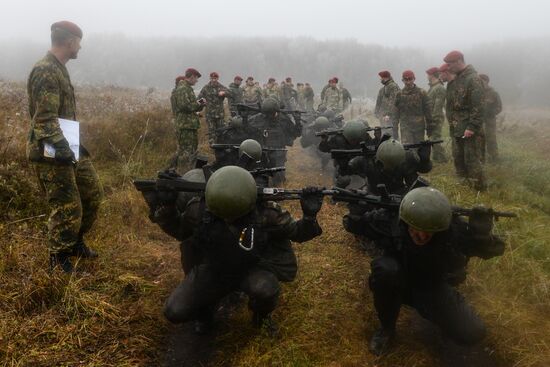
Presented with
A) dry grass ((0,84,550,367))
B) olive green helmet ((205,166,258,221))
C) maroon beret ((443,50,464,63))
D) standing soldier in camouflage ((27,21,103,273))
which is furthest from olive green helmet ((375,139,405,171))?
standing soldier in camouflage ((27,21,103,273))

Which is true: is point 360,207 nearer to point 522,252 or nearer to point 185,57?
point 522,252

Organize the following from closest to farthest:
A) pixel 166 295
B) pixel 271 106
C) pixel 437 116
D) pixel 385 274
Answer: pixel 385 274, pixel 166 295, pixel 271 106, pixel 437 116

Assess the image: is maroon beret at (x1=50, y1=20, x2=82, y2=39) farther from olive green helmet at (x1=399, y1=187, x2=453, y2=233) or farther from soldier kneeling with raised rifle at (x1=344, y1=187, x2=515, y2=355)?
olive green helmet at (x1=399, y1=187, x2=453, y2=233)

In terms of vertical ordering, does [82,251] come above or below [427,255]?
below

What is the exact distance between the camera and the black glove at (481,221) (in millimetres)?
2727

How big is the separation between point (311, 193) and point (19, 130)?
508cm

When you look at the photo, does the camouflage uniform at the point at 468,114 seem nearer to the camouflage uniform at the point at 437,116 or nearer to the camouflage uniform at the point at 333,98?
the camouflage uniform at the point at 437,116

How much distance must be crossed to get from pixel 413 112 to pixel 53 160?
23.9 ft

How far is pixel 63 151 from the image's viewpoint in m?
3.43

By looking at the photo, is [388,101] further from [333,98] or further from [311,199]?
[311,199]

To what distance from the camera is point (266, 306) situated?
324cm

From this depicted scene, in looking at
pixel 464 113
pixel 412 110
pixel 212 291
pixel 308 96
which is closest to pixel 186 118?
pixel 412 110

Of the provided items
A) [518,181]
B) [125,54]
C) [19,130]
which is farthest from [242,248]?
[125,54]

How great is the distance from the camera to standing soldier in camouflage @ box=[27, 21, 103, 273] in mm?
3410
